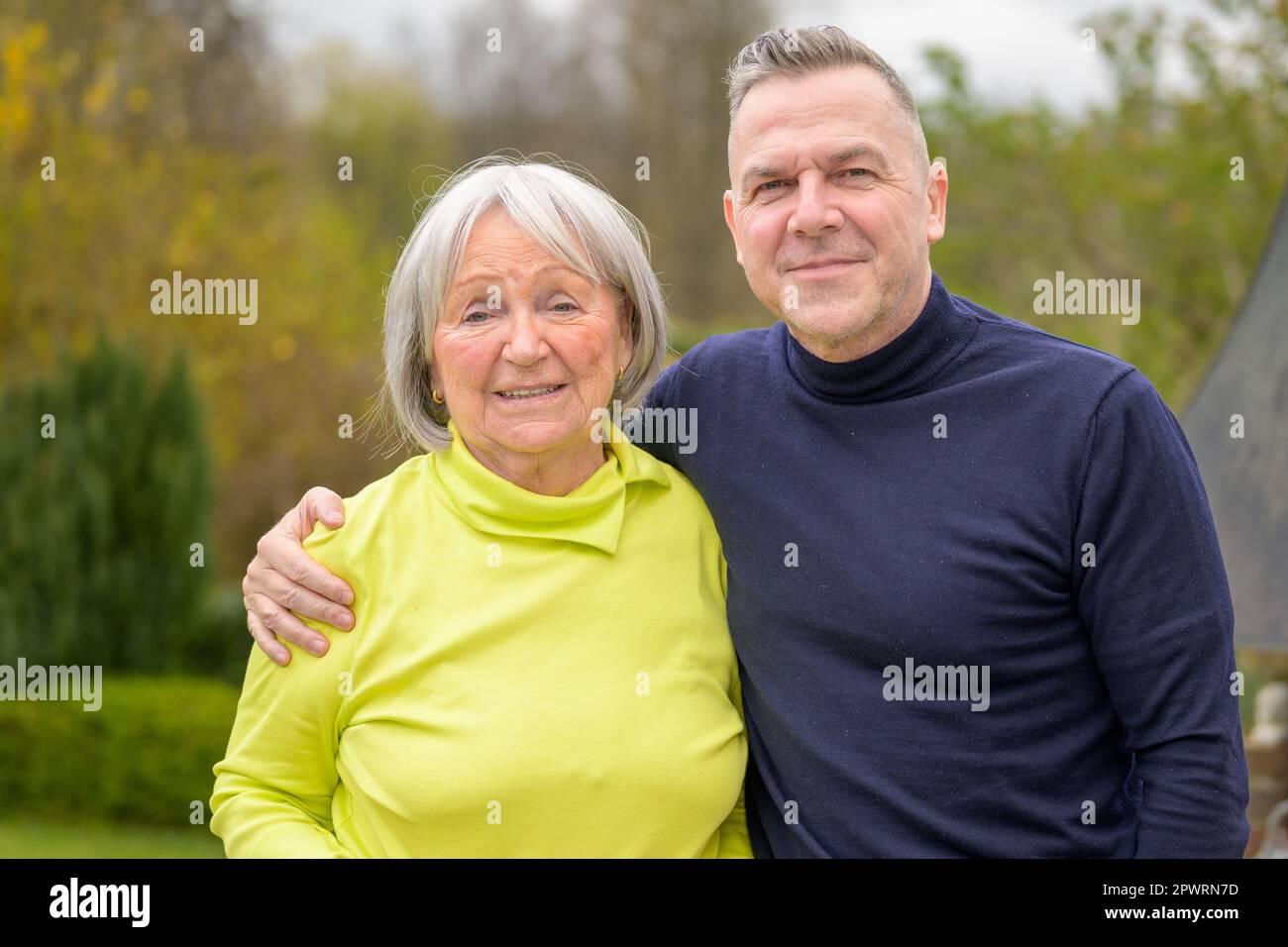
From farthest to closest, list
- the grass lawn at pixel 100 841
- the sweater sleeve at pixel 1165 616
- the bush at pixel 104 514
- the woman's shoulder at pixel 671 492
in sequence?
the bush at pixel 104 514, the grass lawn at pixel 100 841, the woman's shoulder at pixel 671 492, the sweater sleeve at pixel 1165 616

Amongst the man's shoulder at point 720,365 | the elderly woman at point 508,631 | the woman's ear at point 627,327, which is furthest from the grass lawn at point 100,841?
the woman's ear at point 627,327

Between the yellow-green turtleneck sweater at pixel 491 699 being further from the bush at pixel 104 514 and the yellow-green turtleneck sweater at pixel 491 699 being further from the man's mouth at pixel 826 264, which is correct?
the bush at pixel 104 514

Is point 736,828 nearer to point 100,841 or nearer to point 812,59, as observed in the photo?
point 812,59

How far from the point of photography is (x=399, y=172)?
18891mm

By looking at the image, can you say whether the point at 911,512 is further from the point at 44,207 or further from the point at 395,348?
the point at 44,207

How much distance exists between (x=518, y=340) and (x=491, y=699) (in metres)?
0.67

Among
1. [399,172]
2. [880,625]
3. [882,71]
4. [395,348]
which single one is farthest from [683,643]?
[399,172]

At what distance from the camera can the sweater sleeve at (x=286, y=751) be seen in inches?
95.9

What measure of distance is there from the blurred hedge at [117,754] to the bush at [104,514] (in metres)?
0.63

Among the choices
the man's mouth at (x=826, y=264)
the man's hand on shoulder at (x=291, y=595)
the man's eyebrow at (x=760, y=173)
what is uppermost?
the man's eyebrow at (x=760, y=173)

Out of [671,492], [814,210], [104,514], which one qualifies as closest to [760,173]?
[814,210]

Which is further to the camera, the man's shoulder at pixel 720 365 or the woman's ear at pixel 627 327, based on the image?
the man's shoulder at pixel 720 365

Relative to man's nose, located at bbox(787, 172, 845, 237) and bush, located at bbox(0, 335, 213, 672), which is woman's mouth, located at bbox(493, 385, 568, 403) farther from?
bush, located at bbox(0, 335, 213, 672)
